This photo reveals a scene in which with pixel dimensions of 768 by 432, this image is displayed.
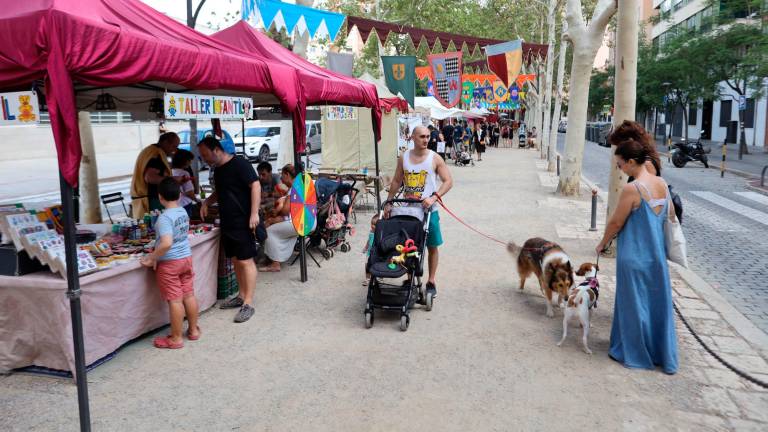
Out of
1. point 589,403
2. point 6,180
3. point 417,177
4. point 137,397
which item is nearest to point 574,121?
point 417,177

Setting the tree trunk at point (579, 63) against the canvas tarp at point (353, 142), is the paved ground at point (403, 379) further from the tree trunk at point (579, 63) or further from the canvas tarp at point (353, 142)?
the canvas tarp at point (353, 142)

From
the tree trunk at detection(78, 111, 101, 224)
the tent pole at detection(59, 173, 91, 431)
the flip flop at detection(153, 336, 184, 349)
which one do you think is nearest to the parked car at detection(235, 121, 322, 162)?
the tree trunk at detection(78, 111, 101, 224)

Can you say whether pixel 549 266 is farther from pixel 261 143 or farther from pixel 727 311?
pixel 261 143

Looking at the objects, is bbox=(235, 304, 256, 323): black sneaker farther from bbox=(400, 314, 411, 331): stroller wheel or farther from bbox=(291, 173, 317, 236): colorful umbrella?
→ bbox=(400, 314, 411, 331): stroller wheel

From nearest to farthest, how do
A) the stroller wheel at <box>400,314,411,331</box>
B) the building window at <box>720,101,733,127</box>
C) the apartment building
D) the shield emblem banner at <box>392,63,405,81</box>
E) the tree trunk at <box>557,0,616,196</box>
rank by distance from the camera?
the stroller wheel at <box>400,314,411,331</box>, the tree trunk at <box>557,0,616,196</box>, the shield emblem banner at <box>392,63,405,81</box>, the apartment building, the building window at <box>720,101,733,127</box>

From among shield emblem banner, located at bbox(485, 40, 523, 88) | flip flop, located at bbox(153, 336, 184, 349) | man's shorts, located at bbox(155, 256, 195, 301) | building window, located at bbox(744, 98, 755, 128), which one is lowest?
flip flop, located at bbox(153, 336, 184, 349)

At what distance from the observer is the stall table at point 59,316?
4426 mm

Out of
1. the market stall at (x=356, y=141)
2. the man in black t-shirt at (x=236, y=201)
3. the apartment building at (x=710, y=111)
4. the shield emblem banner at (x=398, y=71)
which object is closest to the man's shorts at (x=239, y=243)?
the man in black t-shirt at (x=236, y=201)

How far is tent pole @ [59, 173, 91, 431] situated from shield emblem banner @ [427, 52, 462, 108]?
498 inches

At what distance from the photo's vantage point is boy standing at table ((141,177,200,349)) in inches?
192

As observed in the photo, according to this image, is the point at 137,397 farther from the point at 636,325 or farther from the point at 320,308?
the point at 636,325

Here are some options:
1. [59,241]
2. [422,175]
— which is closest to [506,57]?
[422,175]

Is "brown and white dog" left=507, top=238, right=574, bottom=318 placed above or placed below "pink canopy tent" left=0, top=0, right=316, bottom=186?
below

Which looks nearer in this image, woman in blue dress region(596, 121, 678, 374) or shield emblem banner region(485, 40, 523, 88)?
woman in blue dress region(596, 121, 678, 374)
